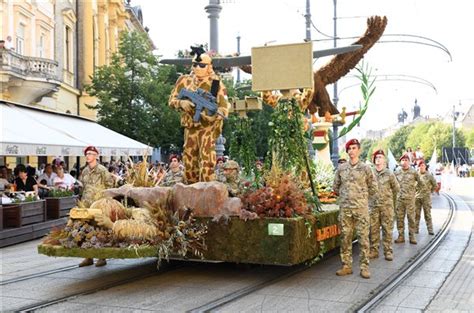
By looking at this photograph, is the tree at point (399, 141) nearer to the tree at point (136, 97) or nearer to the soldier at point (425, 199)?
the tree at point (136, 97)

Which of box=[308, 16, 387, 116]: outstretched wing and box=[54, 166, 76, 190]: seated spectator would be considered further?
box=[54, 166, 76, 190]: seated spectator

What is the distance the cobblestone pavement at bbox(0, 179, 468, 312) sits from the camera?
6.99 metres

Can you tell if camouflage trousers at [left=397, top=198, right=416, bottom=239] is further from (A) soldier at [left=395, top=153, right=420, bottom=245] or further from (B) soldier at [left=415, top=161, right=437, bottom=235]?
(B) soldier at [left=415, top=161, right=437, bottom=235]

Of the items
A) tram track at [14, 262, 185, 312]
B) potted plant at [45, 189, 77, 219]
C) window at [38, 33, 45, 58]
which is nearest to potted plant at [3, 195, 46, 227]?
potted plant at [45, 189, 77, 219]

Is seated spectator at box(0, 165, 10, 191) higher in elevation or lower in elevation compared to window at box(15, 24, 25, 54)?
lower

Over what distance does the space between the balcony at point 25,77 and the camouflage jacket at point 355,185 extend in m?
16.7

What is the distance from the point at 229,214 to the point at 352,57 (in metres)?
7.77

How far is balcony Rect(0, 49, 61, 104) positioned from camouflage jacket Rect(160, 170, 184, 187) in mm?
13577

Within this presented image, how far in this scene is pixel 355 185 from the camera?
8758 mm

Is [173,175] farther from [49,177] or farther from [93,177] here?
[49,177]

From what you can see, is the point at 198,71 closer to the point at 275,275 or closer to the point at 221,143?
the point at 275,275

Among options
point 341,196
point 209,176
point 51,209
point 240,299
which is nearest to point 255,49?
point 209,176

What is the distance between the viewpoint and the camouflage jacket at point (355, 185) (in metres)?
8.70

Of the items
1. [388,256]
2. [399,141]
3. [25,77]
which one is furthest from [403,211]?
[399,141]
